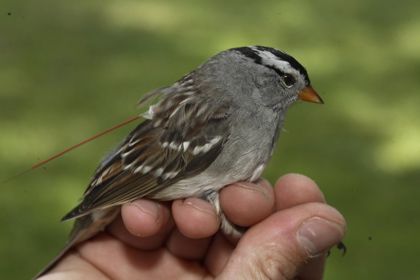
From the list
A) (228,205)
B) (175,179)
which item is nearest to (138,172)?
(175,179)

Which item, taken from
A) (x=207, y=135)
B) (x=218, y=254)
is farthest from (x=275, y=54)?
(x=218, y=254)

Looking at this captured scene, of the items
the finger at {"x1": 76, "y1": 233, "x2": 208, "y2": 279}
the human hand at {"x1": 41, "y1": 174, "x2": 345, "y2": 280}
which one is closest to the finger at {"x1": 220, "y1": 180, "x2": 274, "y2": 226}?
the human hand at {"x1": 41, "y1": 174, "x2": 345, "y2": 280}

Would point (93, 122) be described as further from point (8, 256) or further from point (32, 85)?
point (8, 256)

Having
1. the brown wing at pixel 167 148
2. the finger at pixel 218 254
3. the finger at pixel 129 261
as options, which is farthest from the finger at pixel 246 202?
the finger at pixel 129 261

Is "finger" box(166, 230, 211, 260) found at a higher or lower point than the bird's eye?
lower

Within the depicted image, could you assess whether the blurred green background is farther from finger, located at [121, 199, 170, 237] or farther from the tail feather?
finger, located at [121, 199, 170, 237]

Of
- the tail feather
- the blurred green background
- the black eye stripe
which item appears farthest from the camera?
the blurred green background
